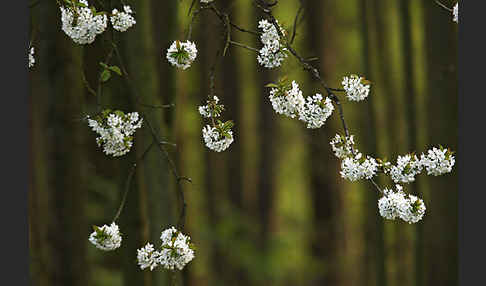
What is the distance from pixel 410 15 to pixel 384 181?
3.62 ft

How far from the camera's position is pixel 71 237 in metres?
1.73

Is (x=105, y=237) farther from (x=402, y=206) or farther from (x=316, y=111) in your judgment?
(x=402, y=206)

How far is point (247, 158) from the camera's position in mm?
5434

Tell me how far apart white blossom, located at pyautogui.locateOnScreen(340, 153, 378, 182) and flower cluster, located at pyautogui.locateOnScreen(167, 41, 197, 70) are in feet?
1.60

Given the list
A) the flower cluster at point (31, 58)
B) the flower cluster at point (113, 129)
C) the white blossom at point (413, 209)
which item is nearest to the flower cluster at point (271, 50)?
the flower cluster at point (113, 129)

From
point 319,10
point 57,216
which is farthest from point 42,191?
point 319,10

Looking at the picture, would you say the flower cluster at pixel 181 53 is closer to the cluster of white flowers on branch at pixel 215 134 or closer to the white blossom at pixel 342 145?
the cluster of white flowers on branch at pixel 215 134

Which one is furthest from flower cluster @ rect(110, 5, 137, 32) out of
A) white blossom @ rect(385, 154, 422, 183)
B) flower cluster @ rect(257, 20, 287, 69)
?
white blossom @ rect(385, 154, 422, 183)

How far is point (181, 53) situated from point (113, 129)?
0.93ft

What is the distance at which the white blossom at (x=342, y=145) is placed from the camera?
134cm

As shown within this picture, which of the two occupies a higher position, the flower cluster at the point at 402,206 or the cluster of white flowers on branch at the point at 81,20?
the cluster of white flowers on branch at the point at 81,20

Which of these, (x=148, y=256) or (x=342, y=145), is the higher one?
(x=342, y=145)

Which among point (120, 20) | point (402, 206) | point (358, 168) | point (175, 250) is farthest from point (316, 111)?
point (120, 20)

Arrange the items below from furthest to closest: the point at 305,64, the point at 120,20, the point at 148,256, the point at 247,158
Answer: the point at 247,158
the point at 120,20
the point at 148,256
the point at 305,64
